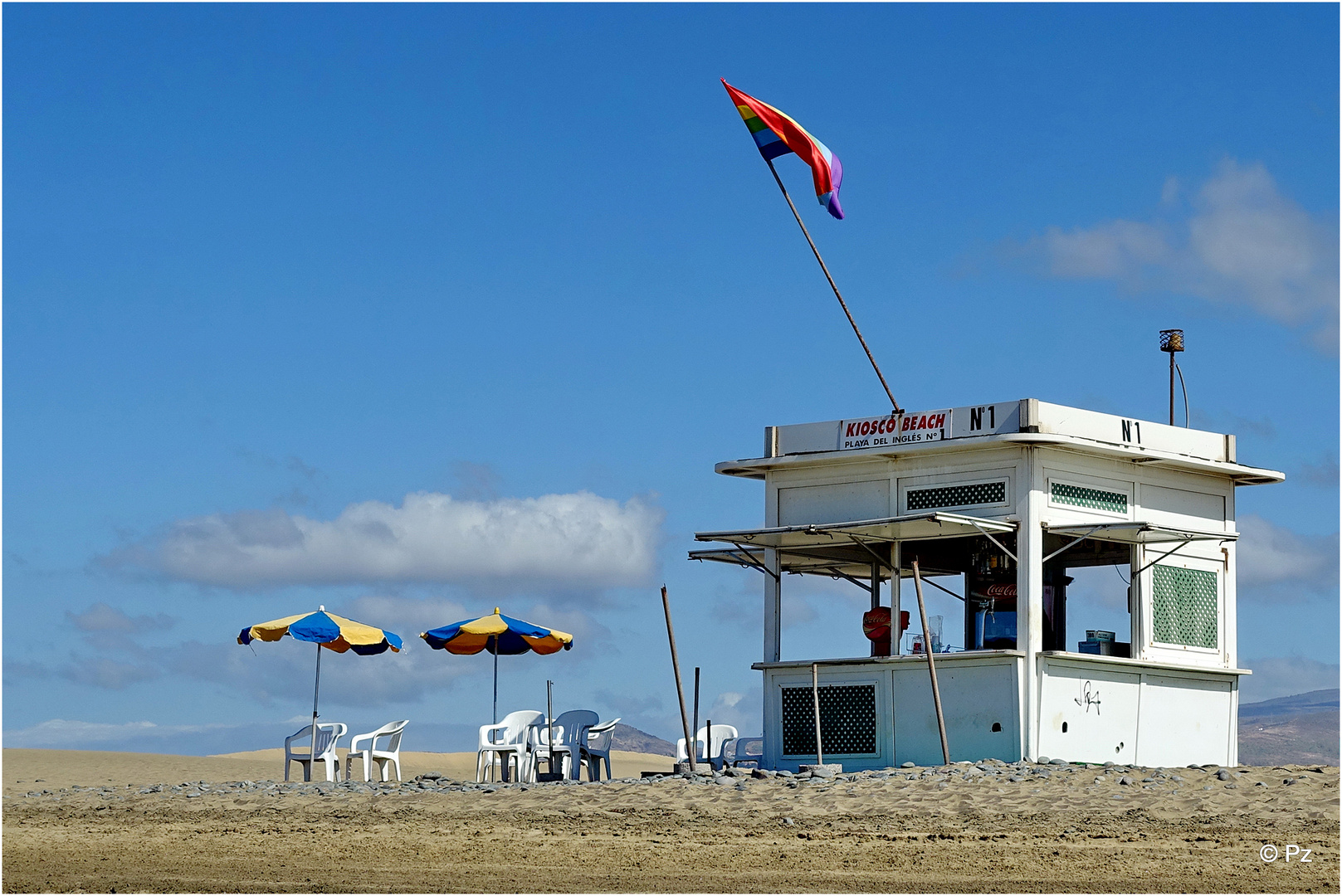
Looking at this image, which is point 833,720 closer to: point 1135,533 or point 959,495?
point 959,495

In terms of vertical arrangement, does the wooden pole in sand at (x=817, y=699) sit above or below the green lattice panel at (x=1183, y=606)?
below

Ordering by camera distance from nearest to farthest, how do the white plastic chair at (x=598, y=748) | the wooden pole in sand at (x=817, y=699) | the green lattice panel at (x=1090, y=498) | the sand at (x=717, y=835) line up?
the sand at (x=717, y=835) → the wooden pole in sand at (x=817, y=699) → the green lattice panel at (x=1090, y=498) → the white plastic chair at (x=598, y=748)

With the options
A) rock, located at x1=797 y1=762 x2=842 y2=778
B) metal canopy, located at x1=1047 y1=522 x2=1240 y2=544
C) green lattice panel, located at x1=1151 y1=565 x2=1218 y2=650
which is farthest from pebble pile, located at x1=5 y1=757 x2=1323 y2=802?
metal canopy, located at x1=1047 y1=522 x2=1240 y2=544

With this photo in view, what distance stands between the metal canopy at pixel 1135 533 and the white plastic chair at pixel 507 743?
8.00 metres

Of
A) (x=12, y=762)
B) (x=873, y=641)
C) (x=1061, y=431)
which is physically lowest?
(x=12, y=762)

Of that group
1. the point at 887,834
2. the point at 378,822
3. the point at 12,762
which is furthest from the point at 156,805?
the point at 12,762

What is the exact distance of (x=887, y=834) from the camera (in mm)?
14469

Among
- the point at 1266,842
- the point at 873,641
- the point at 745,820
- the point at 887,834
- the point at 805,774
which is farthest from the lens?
the point at 873,641

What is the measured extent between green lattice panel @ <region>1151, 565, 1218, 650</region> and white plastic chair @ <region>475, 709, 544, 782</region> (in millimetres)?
8467

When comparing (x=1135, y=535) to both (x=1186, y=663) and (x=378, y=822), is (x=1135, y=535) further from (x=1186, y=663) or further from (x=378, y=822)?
(x=378, y=822)

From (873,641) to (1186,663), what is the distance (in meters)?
3.71

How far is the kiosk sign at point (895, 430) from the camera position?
20750 mm

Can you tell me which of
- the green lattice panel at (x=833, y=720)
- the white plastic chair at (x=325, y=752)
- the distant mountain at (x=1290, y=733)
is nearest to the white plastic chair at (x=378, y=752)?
the white plastic chair at (x=325, y=752)

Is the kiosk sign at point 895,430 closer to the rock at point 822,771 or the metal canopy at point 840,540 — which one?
the metal canopy at point 840,540
